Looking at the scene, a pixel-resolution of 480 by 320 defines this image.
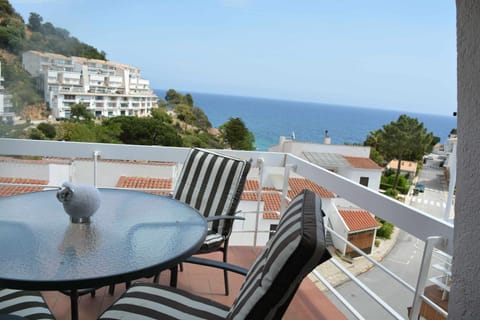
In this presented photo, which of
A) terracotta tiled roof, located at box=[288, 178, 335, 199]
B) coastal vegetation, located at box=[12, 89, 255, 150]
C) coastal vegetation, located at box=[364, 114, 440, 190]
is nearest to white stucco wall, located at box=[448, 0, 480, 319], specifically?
terracotta tiled roof, located at box=[288, 178, 335, 199]

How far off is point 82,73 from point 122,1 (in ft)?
41.7

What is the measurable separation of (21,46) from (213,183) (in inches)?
276

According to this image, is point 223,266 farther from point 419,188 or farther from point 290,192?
point 419,188

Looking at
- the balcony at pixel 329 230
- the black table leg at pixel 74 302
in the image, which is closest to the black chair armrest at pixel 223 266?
the black table leg at pixel 74 302

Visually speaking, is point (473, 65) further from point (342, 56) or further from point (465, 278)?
point (342, 56)

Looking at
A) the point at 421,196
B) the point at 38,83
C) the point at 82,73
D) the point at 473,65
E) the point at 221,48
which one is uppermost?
the point at 221,48

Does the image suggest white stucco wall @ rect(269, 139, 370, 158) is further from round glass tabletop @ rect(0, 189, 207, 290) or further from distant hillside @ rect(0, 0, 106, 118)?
distant hillside @ rect(0, 0, 106, 118)

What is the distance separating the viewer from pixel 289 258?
0.85m

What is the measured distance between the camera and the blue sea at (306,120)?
1539cm

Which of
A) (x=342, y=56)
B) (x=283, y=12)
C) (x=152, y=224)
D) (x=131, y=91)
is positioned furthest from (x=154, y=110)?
(x=342, y=56)

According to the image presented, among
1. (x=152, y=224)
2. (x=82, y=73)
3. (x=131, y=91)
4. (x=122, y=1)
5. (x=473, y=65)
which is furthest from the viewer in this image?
(x=122, y=1)

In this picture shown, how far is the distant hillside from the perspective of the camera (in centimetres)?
599

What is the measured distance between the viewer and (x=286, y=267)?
0.86 m

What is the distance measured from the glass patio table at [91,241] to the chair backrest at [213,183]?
41 centimetres
